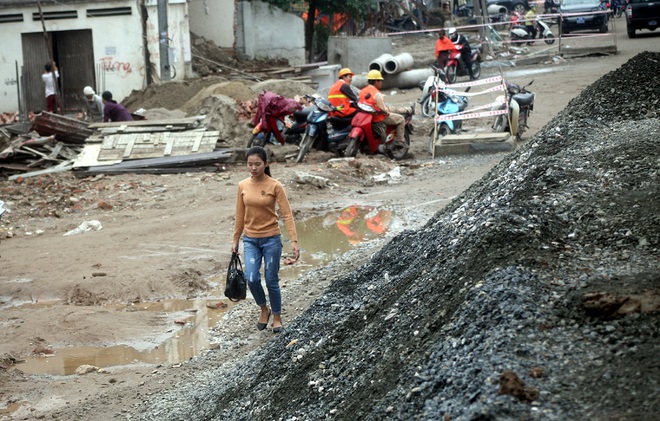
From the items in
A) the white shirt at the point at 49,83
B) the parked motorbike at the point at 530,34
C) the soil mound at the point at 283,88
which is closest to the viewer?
the soil mound at the point at 283,88

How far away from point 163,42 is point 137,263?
15.5m

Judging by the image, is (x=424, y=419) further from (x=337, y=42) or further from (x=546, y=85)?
(x=337, y=42)

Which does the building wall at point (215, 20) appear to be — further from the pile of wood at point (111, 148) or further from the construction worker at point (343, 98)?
the construction worker at point (343, 98)

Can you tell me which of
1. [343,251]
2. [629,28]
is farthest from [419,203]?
[629,28]

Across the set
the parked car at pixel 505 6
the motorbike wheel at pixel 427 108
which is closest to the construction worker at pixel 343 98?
the motorbike wheel at pixel 427 108

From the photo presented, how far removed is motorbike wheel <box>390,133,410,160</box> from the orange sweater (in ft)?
28.5

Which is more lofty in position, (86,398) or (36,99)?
(36,99)

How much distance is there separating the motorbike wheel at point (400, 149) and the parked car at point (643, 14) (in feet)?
55.0

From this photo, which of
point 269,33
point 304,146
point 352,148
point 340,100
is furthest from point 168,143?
point 269,33

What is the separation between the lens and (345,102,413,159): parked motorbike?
52.3ft

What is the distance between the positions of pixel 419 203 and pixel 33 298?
5522 mm

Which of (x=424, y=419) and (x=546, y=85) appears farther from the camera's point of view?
(x=546, y=85)

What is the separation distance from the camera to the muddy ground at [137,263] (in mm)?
7730

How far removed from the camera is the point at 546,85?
23.5 meters
